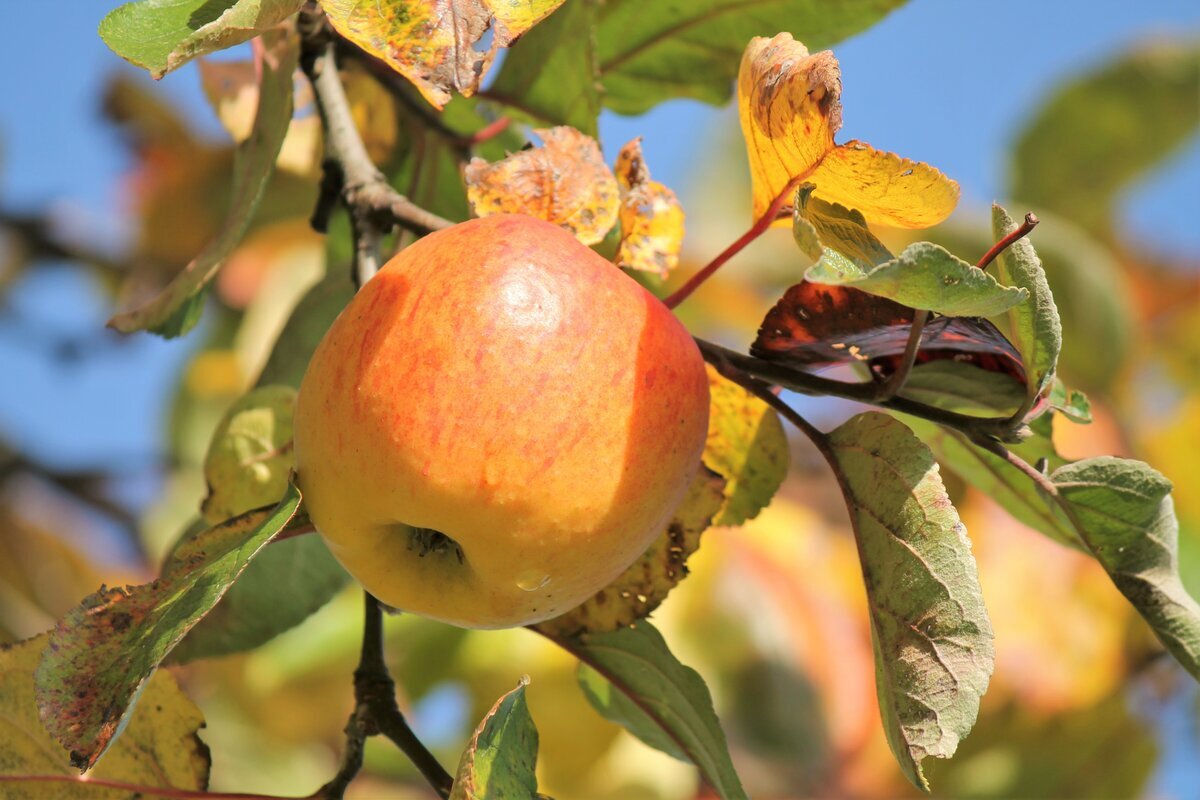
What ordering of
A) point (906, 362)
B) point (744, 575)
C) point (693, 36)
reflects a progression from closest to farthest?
point (906, 362) → point (693, 36) → point (744, 575)

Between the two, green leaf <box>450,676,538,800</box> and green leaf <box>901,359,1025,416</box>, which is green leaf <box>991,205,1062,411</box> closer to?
green leaf <box>901,359,1025,416</box>

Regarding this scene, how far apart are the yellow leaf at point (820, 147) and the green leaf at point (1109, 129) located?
220 cm

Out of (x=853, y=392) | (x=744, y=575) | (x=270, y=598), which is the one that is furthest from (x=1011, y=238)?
(x=744, y=575)

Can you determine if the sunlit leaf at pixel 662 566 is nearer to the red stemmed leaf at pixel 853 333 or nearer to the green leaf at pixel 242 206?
the red stemmed leaf at pixel 853 333

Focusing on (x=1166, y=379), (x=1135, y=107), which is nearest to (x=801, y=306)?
(x=1135, y=107)

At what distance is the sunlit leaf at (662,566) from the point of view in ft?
3.17

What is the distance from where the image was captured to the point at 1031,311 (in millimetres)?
795

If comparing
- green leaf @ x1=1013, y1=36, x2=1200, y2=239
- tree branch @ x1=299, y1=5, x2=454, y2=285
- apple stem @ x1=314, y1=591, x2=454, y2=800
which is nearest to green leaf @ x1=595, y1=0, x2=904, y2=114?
tree branch @ x1=299, y1=5, x2=454, y2=285

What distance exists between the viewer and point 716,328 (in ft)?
9.68

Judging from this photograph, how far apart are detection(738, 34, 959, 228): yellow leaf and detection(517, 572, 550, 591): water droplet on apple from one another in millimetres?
315

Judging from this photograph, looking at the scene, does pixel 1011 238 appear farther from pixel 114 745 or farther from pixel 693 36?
pixel 114 745

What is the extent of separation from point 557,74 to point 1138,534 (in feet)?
2.07

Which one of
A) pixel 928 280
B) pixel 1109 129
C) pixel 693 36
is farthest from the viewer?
pixel 1109 129

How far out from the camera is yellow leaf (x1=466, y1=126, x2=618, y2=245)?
0.91 metres
